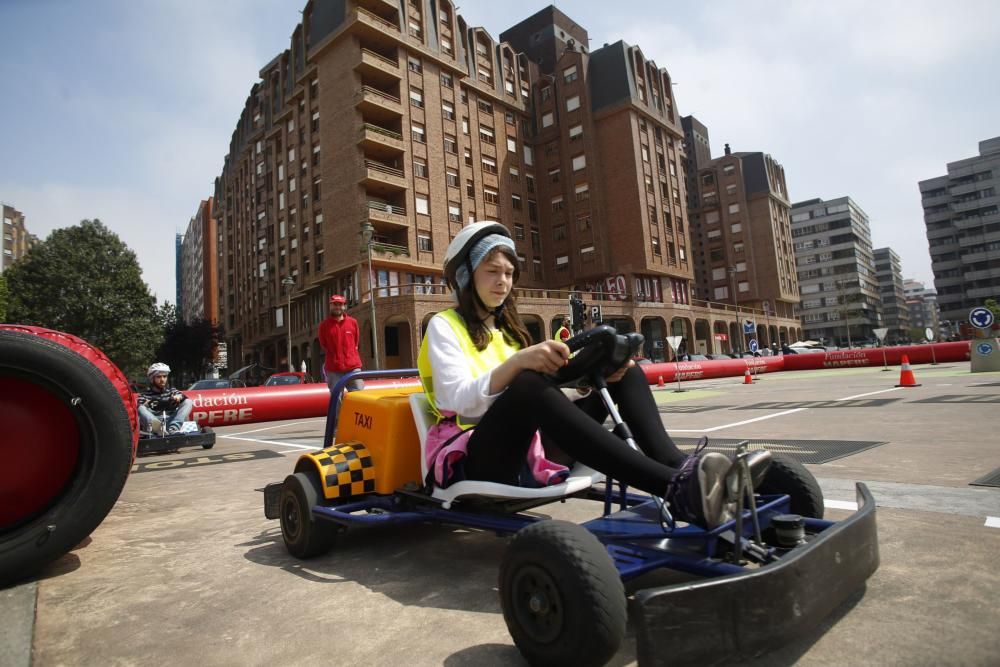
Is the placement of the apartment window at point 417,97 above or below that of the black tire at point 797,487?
above

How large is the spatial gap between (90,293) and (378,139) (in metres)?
19.7

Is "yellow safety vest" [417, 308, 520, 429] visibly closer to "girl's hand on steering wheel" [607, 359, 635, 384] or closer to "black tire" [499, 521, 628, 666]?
"girl's hand on steering wheel" [607, 359, 635, 384]

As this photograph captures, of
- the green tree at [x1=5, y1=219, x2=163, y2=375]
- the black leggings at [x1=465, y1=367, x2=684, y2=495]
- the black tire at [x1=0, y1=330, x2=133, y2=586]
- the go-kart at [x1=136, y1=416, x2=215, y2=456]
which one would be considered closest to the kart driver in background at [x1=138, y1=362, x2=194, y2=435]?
the go-kart at [x1=136, y1=416, x2=215, y2=456]

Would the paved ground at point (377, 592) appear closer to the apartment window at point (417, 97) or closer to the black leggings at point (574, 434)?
the black leggings at point (574, 434)

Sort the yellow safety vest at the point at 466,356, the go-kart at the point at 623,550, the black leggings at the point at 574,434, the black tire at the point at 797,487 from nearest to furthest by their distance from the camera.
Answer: the go-kart at the point at 623,550, the black leggings at the point at 574,434, the black tire at the point at 797,487, the yellow safety vest at the point at 466,356

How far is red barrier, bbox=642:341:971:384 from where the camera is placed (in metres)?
21.9

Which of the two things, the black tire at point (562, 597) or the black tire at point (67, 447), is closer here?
the black tire at point (562, 597)

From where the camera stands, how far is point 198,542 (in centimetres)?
308

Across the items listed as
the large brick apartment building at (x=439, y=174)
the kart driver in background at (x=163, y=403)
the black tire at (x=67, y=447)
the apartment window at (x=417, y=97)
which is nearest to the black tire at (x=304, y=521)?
the black tire at (x=67, y=447)

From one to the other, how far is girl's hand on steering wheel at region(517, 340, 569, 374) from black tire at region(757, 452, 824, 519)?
2.81ft

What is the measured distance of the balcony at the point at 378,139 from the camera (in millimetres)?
31641

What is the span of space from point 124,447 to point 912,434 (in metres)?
6.42

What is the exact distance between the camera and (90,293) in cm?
3203

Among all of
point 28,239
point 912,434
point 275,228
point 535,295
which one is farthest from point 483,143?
point 28,239
